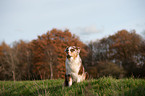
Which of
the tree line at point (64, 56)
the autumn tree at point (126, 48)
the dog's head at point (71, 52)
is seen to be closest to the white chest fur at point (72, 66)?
the dog's head at point (71, 52)

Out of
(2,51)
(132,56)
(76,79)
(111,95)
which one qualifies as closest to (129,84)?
(111,95)

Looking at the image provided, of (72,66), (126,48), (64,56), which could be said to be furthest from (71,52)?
(126,48)

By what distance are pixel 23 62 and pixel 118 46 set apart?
86.3 feet

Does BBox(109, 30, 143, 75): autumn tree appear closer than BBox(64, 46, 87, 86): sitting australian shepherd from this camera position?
No

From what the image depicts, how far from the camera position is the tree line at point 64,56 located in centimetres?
3122

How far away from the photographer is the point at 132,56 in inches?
1554

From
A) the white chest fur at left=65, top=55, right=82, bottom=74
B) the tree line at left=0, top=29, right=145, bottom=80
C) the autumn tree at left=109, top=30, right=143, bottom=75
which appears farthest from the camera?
the autumn tree at left=109, top=30, right=143, bottom=75

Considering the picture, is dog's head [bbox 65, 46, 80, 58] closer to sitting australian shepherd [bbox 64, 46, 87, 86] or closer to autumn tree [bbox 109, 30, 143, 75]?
sitting australian shepherd [bbox 64, 46, 87, 86]

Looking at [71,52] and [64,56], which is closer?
[71,52]

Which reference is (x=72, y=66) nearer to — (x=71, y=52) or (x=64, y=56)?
(x=71, y=52)

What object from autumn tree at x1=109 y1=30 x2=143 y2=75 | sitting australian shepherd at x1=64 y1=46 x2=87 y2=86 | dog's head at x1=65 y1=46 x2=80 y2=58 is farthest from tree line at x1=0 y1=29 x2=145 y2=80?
dog's head at x1=65 y1=46 x2=80 y2=58

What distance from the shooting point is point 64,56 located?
32.4 m

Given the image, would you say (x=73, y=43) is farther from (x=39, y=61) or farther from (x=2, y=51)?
(x=2, y=51)

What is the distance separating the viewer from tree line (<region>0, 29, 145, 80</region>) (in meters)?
31.2
